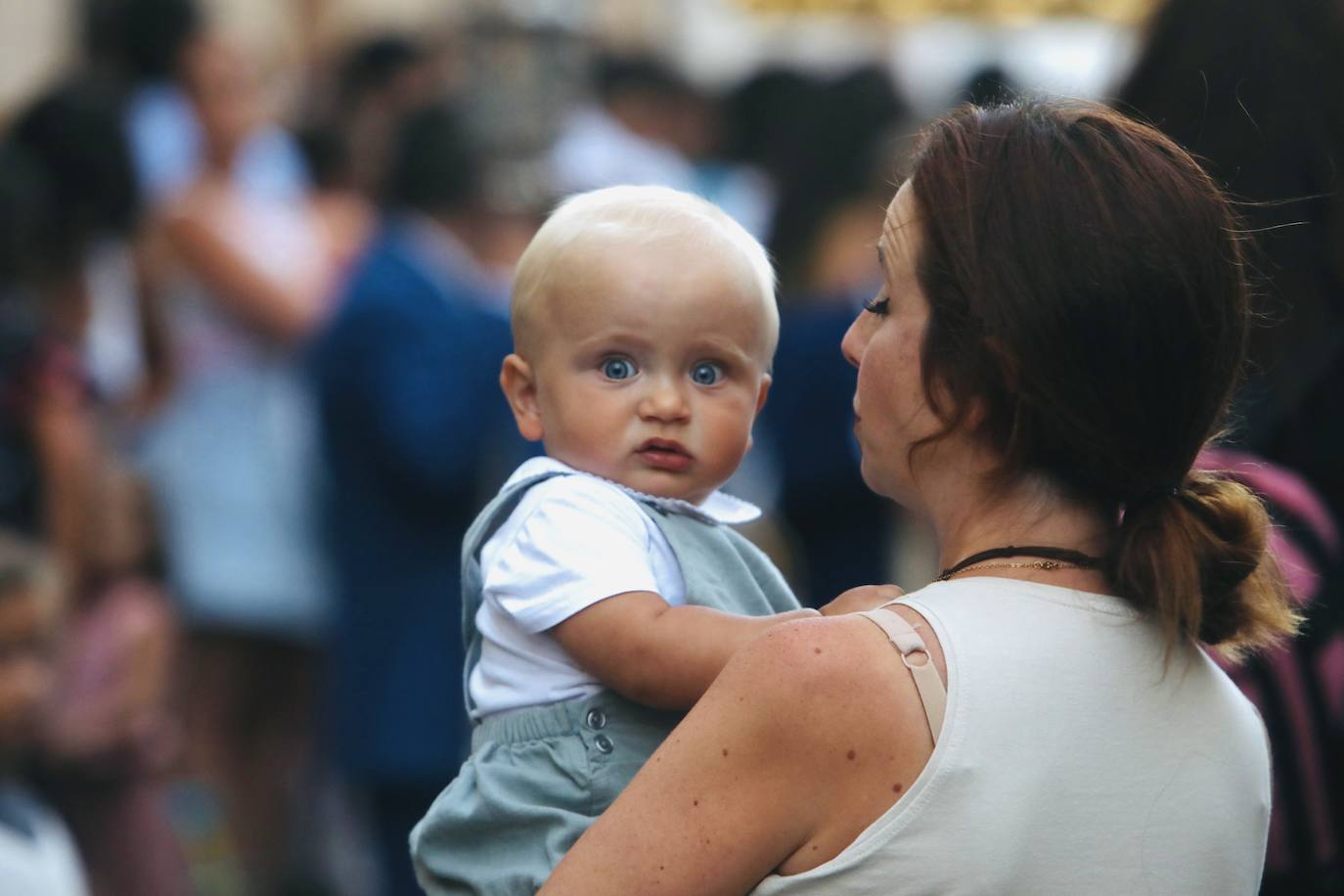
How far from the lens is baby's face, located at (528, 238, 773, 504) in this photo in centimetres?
228

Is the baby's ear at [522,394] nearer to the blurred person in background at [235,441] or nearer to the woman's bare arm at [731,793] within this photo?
the woman's bare arm at [731,793]

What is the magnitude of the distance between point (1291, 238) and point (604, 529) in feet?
4.49

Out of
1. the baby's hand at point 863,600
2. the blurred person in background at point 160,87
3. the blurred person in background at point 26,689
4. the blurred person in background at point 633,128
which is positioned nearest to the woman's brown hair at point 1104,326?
the baby's hand at point 863,600

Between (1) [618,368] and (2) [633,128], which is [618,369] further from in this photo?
(2) [633,128]

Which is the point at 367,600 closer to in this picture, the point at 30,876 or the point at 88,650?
the point at 88,650

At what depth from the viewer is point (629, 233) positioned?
2303 millimetres

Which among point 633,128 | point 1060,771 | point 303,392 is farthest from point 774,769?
point 633,128

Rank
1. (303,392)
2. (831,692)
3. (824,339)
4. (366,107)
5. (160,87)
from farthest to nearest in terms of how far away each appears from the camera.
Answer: (366,107)
(160,87)
(303,392)
(824,339)
(831,692)

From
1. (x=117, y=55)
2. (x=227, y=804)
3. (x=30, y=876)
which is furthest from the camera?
(x=117, y=55)

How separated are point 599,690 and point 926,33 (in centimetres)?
1127

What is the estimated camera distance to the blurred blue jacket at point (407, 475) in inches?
203

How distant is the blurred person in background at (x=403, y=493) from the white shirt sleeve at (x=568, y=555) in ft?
9.41

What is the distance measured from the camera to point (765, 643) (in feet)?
6.57

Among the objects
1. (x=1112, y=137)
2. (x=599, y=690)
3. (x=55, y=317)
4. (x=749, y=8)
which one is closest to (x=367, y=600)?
(x=55, y=317)
